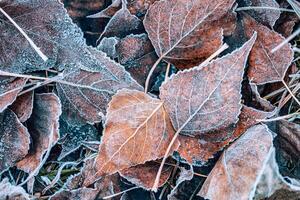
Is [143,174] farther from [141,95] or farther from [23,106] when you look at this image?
[23,106]

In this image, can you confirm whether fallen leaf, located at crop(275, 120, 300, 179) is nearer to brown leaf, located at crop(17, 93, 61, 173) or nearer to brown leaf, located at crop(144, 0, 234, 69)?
brown leaf, located at crop(144, 0, 234, 69)

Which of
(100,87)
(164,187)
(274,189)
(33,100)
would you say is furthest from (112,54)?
(274,189)

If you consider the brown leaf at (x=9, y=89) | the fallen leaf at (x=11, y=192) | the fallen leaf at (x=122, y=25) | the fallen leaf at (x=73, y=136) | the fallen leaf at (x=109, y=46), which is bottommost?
the fallen leaf at (x=11, y=192)

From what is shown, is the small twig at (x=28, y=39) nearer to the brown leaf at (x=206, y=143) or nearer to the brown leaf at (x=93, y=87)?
the brown leaf at (x=93, y=87)

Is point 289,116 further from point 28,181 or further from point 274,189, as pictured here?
point 28,181

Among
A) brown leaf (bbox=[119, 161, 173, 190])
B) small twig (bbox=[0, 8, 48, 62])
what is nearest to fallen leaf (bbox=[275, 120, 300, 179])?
brown leaf (bbox=[119, 161, 173, 190])

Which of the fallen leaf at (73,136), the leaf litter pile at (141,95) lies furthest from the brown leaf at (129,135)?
the fallen leaf at (73,136)
